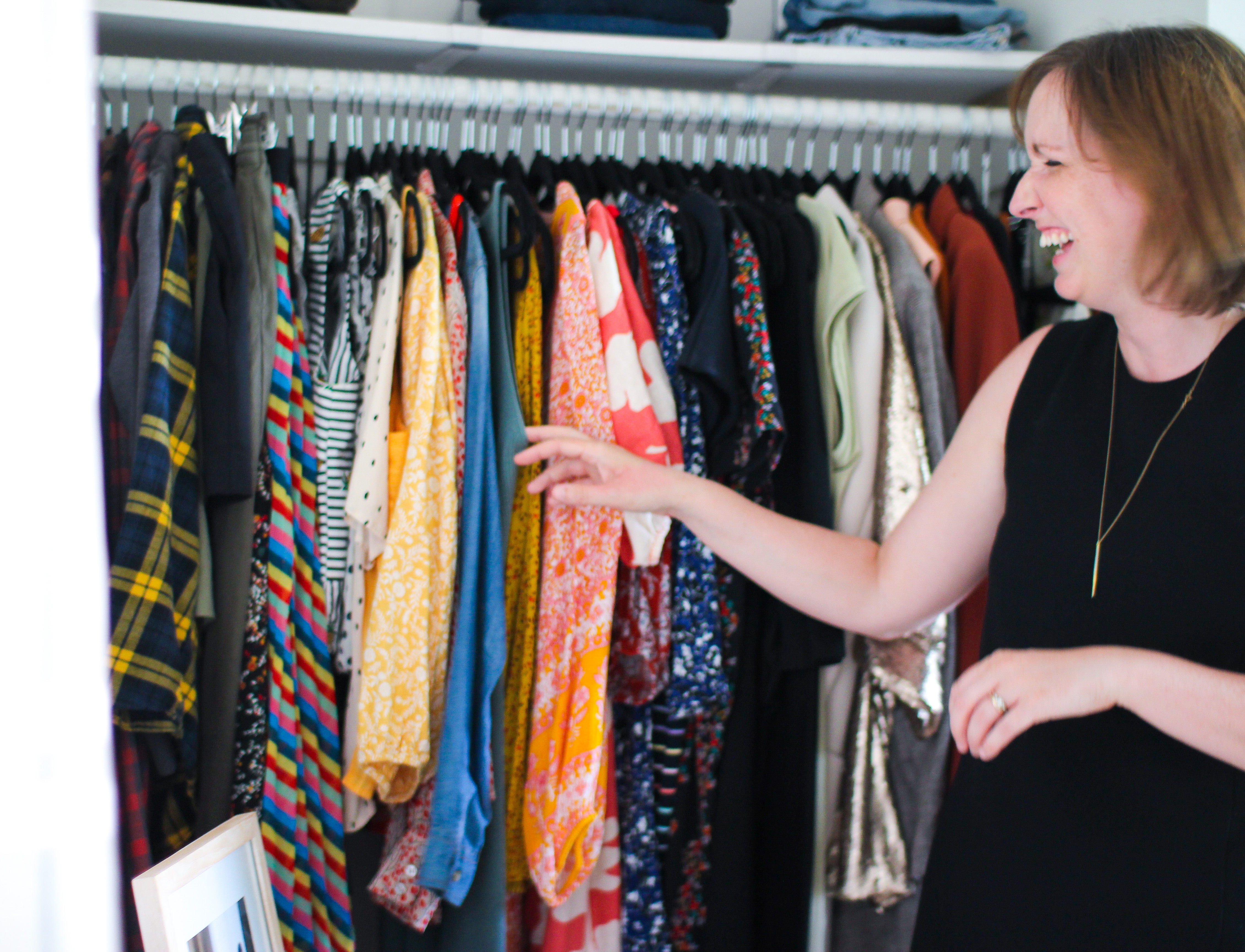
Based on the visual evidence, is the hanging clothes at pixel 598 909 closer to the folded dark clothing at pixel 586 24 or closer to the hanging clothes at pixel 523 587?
the hanging clothes at pixel 523 587

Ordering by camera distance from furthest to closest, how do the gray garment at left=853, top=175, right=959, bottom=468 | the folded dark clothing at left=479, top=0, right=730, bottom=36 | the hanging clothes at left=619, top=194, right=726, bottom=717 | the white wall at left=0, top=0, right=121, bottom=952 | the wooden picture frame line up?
the folded dark clothing at left=479, top=0, right=730, bottom=36 → the gray garment at left=853, top=175, right=959, bottom=468 → the hanging clothes at left=619, top=194, right=726, bottom=717 → the wooden picture frame → the white wall at left=0, top=0, right=121, bottom=952

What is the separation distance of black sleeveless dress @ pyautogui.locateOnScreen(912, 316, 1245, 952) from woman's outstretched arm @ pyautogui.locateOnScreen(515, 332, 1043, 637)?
0.06m

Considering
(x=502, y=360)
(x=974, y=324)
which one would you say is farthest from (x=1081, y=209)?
(x=502, y=360)

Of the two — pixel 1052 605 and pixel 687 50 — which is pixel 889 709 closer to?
pixel 1052 605

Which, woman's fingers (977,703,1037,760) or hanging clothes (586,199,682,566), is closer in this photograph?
woman's fingers (977,703,1037,760)

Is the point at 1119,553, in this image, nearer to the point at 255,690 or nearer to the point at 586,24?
the point at 255,690

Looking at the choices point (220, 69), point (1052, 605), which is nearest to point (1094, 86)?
point (1052, 605)

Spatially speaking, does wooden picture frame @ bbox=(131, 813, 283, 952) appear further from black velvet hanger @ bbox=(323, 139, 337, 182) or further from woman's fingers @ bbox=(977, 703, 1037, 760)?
black velvet hanger @ bbox=(323, 139, 337, 182)

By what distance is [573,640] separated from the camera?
3.87 ft

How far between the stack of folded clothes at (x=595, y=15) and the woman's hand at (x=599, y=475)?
29.4 inches

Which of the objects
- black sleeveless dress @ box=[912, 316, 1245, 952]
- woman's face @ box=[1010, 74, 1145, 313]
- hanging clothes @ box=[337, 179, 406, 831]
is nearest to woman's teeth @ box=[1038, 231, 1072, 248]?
woman's face @ box=[1010, 74, 1145, 313]

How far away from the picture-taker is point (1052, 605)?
0.91 m

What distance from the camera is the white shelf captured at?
136 cm

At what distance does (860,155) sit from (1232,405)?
116cm
